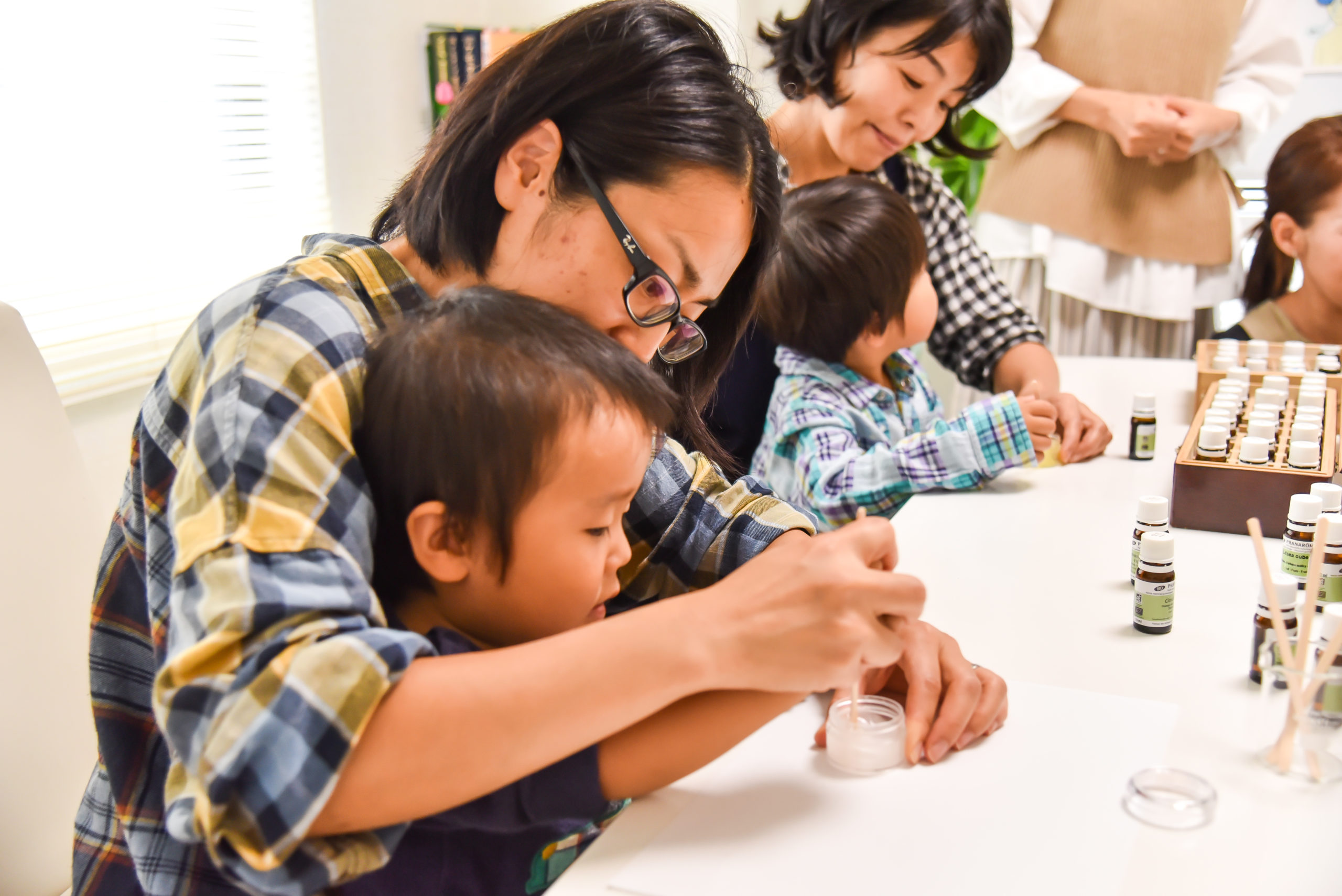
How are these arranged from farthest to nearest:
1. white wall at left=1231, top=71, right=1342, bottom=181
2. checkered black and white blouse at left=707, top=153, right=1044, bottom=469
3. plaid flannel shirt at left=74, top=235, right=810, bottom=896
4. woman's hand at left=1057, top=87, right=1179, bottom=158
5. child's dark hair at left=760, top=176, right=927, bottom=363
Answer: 1. white wall at left=1231, top=71, right=1342, bottom=181
2. woman's hand at left=1057, top=87, right=1179, bottom=158
3. checkered black and white blouse at left=707, top=153, right=1044, bottom=469
4. child's dark hair at left=760, top=176, right=927, bottom=363
5. plaid flannel shirt at left=74, top=235, right=810, bottom=896

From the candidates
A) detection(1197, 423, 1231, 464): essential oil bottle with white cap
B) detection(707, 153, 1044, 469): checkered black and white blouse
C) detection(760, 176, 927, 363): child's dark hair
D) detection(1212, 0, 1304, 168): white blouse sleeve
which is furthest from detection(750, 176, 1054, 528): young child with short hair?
detection(1212, 0, 1304, 168): white blouse sleeve

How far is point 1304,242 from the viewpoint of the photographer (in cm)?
228

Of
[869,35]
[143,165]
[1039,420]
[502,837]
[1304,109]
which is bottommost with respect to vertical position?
[502,837]

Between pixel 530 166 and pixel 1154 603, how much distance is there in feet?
2.33

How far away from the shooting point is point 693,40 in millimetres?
956

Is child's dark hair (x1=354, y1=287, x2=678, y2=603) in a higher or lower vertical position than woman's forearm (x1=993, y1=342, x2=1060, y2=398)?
higher

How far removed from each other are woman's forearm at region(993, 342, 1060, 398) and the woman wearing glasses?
111cm

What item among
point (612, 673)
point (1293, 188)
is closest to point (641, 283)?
point (612, 673)

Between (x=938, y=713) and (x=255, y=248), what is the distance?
211cm

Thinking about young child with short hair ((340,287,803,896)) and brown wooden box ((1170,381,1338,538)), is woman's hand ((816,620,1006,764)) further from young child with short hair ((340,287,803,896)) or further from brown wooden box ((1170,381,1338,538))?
brown wooden box ((1170,381,1338,538))

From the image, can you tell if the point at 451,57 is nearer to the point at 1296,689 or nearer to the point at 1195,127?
the point at 1195,127

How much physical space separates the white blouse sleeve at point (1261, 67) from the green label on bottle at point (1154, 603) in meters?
1.79

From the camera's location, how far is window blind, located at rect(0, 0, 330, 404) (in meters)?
1.95

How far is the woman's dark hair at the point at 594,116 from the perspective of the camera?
897 millimetres
